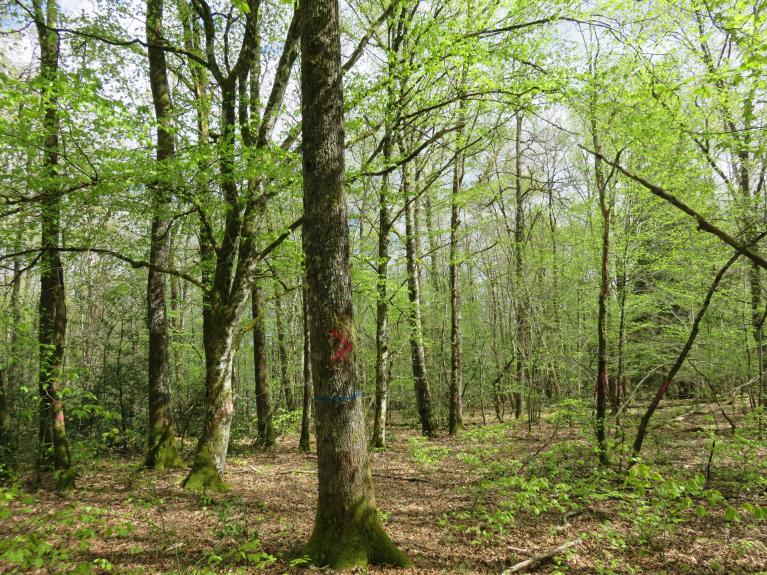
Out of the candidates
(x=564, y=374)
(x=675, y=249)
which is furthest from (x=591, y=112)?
(x=564, y=374)

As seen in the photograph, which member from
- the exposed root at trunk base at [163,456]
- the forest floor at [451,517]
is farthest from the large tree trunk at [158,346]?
the forest floor at [451,517]

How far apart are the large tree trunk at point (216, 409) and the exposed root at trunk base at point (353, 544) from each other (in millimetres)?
3640

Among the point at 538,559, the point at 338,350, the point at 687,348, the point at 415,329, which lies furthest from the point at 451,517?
the point at 415,329

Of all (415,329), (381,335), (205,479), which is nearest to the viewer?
(205,479)

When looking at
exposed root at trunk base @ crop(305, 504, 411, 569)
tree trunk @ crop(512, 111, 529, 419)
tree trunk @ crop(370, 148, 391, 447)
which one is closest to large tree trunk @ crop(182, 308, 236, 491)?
tree trunk @ crop(370, 148, 391, 447)

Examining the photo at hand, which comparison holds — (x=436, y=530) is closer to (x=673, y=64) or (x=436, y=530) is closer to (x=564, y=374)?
(x=673, y=64)

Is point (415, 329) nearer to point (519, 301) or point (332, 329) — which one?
point (519, 301)

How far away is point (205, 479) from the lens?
6.34 m

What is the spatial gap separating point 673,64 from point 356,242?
8060 mm

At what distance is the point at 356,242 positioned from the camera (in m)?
12.0

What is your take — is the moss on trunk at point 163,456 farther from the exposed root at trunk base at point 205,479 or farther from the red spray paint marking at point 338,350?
the red spray paint marking at point 338,350

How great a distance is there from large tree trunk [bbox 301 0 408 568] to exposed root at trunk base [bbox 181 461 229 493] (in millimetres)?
3559

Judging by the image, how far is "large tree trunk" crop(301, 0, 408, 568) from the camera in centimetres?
347

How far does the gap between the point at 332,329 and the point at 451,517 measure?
11.1 ft
